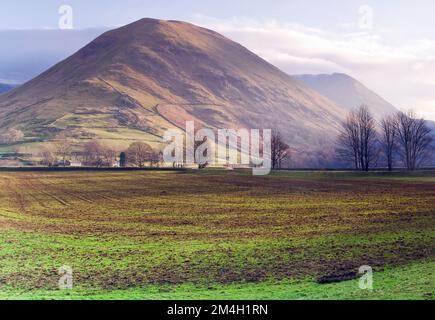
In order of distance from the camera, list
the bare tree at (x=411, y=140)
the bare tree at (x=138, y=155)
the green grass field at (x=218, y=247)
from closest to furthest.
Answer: the green grass field at (x=218, y=247) < the bare tree at (x=411, y=140) < the bare tree at (x=138, y=155)

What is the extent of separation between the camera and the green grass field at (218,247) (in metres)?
22.9

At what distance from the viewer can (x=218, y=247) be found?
3203cm

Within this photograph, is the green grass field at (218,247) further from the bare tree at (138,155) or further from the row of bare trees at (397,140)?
the bare tree at (138,155)

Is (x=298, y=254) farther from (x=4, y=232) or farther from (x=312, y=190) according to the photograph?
(x=312, y=190)

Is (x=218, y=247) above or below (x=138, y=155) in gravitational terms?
below

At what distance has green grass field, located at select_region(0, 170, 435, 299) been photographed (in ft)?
75.3

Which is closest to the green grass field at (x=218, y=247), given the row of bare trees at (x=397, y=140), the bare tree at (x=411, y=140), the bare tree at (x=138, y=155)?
the row of bare trees at (x=397, y=140)

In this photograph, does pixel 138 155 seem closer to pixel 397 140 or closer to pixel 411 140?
pixel 397 140

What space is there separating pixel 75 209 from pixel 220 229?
20.2 metres

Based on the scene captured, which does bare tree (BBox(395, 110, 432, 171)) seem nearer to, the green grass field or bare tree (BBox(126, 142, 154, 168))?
the green grass field

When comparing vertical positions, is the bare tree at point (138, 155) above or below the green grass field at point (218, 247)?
above

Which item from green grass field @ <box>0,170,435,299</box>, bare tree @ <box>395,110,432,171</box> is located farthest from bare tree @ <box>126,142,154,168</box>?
green grass field @ <box>0,170,435,299</box>

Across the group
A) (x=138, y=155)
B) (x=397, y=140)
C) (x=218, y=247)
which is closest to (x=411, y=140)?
(x=397, y=140)
